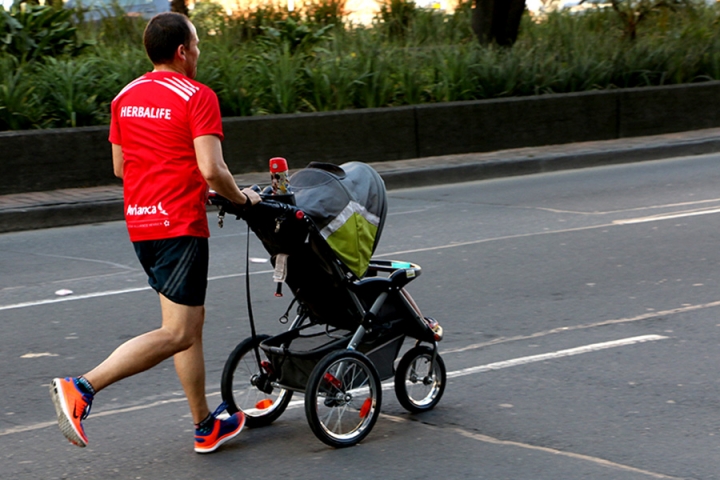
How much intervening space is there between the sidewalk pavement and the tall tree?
3990mm

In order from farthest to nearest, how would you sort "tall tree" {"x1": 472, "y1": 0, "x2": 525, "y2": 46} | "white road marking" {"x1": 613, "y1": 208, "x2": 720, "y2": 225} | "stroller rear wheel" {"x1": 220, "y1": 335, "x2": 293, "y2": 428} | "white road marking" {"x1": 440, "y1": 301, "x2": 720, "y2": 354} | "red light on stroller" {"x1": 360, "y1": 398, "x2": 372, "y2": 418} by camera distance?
"tall tree" {"x1": 472, "y1": 0, "x2": 525, "y2": 46} → "white road marking" {"x1": 613, "y1": 208, "x2": 720, "y2": 225} → "white road marking" {"x1": 440, "y1": 301, "x2": 720, "y2": 354} → "stroller rear wheel" {"x1": 220, "y1": 335, "x2": 293, "y2": 428} → "red light on stroller" {"x1": 360, "y1": 398, "x2": 372, "y2": 418}

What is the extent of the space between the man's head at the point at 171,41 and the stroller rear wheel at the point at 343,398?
1432 millimetres

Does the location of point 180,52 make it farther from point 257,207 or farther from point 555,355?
point 555,355

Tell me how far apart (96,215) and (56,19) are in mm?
6517

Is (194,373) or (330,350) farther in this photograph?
(330,350)

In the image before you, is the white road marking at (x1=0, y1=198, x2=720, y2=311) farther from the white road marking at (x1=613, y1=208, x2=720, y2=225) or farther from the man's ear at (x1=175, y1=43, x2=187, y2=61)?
the man's ear at (x1=175, y1=43, x2=187, y2=61)

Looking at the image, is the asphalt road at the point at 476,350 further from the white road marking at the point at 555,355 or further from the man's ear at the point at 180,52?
the man's ear at the point at 180,52

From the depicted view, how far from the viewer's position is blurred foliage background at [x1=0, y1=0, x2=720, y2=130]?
47.4 ft

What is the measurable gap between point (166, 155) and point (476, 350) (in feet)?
8.66

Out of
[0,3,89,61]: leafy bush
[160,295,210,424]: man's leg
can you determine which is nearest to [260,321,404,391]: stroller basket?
[160,295,210,424]: man's leg

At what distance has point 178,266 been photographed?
4.44 meters

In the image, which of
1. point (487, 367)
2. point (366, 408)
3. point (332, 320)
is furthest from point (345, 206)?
point (487, 367)

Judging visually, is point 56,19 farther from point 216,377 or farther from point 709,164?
point 216,377

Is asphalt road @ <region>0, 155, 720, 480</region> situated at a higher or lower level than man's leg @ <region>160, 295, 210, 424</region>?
lower
